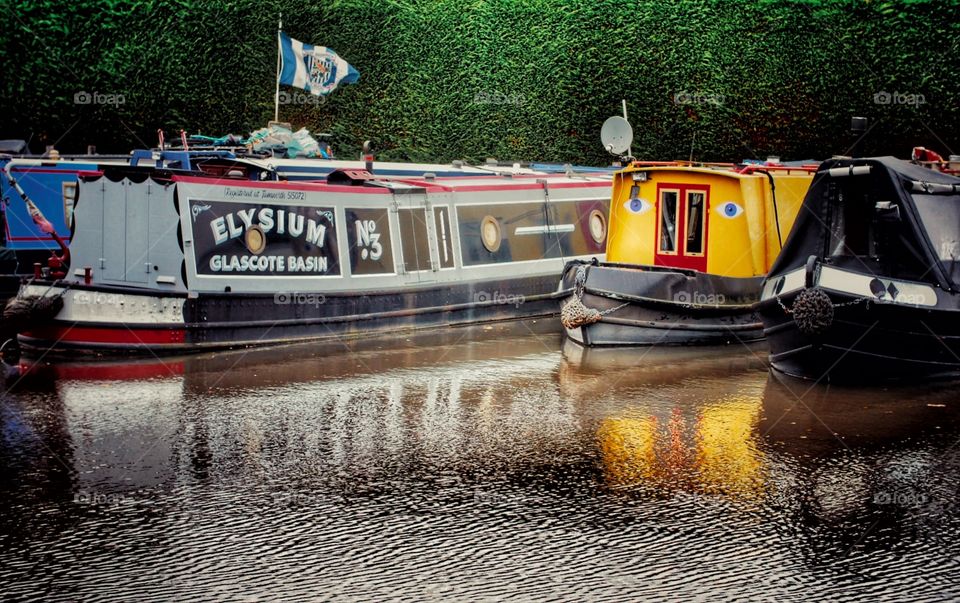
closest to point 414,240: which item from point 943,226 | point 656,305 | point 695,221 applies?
point 656,305

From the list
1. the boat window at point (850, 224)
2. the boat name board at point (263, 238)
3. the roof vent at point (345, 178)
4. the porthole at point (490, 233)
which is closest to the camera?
the boat window at point (850, 224)

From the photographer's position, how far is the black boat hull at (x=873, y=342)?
35.7 ft

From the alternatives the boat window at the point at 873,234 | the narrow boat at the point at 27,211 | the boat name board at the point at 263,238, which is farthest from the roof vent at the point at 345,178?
the boat window at the point at 873,234

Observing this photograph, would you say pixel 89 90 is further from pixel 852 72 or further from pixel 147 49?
pixel 852 72

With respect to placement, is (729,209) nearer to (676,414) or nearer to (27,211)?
(676,414)

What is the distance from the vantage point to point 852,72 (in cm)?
1894

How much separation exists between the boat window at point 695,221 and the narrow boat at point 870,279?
6.76ft

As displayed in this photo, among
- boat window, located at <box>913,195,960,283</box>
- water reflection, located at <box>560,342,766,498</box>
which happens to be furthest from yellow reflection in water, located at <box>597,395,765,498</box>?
boat window, located at <box>913,195,960,283</box>

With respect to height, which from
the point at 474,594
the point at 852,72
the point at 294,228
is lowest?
the point at 474,594

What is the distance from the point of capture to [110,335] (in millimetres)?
12398

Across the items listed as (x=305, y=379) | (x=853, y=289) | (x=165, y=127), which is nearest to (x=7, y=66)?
(x=165, y=127)

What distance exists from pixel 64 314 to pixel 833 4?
13257 mm

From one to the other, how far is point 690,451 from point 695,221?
228 inches

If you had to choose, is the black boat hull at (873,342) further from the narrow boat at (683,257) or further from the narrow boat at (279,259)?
the narrow boat at (279,259)
